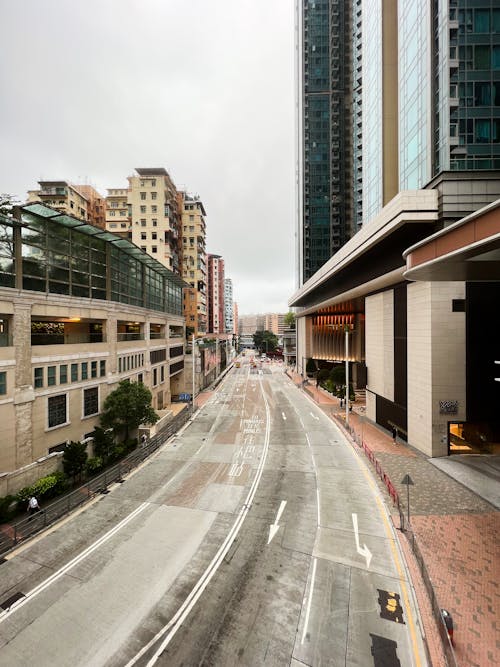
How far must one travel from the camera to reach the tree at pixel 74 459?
1717cm

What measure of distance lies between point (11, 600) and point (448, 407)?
879 inches

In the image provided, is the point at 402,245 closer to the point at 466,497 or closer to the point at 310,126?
the point at 466,497

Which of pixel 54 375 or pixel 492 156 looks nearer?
pixel 54 375

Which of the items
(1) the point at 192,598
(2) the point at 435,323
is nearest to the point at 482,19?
(2) the point at 435,323

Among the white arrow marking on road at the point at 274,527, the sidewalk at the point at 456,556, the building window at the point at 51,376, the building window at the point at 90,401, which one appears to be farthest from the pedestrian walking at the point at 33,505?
the sidewalk at the point at 456,556

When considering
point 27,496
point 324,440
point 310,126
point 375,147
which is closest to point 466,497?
point 324,440

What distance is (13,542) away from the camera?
11398 millimetres

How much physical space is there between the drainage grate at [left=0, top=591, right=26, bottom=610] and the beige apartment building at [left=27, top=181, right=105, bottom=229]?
221ft

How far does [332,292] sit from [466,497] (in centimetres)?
3155

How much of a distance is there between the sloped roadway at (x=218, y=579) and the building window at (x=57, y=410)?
235 inches

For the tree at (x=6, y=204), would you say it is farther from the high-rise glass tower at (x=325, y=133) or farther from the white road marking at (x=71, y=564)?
the high-rise glass tower at (x=325, y=133)

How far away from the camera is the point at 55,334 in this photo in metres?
18.8

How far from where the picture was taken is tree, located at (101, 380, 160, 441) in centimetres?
2141

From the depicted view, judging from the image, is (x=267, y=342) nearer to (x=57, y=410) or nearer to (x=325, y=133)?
(x=325, y=133)
